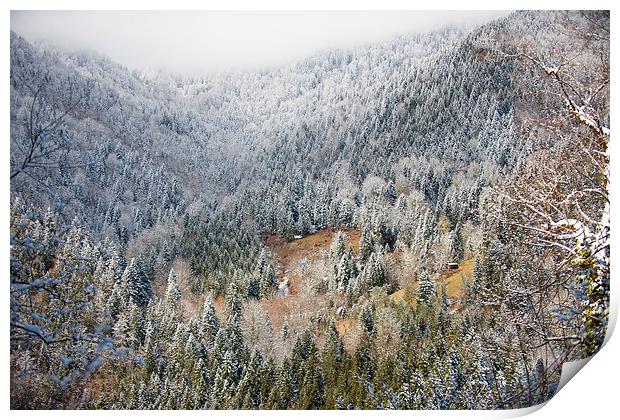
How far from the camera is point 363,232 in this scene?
6.07 m

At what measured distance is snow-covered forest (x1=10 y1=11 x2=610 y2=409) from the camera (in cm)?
567

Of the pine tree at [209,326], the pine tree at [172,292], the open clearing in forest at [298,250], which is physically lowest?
the pine tree at [209,326]

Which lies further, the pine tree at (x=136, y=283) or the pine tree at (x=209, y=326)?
the pine tree at (x=209, y=326)

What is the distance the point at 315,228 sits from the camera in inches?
243

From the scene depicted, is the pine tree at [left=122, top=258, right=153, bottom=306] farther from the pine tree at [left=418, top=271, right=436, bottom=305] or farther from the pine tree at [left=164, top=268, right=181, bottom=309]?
the pine tree at [left=418, top=271, right=436, bottom=305]

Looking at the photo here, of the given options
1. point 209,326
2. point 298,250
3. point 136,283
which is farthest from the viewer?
point 298,250

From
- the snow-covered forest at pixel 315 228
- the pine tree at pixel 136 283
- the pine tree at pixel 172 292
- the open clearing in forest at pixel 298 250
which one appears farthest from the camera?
the open clearing in forest at pixel 298 250

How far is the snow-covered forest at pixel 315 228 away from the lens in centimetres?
567

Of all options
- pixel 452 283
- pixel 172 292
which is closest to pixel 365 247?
pixel 452 283

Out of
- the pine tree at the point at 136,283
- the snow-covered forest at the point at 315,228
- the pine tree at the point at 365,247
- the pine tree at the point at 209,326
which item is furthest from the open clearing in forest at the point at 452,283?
the pine tree at the point at 136,283

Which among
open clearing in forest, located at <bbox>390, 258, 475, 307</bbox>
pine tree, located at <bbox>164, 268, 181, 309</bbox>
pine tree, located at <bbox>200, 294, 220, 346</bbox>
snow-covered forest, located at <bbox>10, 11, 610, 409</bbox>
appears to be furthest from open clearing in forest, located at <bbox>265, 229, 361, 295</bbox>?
pine tree, located at <bbox>164, 268, 181, 309</bbox>

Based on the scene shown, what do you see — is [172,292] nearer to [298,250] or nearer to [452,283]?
[298,250]

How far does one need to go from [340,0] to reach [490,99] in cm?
195

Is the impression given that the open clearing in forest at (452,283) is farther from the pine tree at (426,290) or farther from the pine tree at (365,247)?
the pine tree at (365,247)
